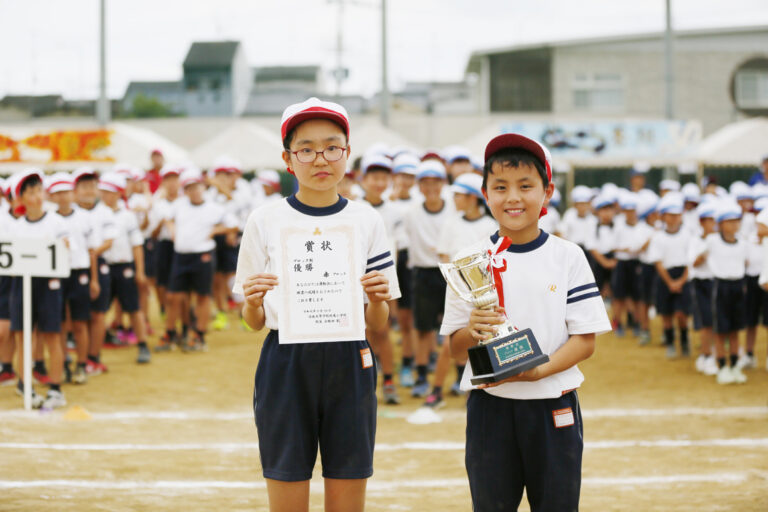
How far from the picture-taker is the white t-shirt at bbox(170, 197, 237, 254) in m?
11.9

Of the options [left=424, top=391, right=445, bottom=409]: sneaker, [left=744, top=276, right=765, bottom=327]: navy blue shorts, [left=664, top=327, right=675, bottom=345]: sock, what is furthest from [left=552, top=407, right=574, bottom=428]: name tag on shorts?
[left=664, top=327, right=675, bottom=345]: sock

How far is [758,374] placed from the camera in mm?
10922

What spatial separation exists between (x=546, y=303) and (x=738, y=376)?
305 inches

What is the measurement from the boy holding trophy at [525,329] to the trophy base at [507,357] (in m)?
0.04

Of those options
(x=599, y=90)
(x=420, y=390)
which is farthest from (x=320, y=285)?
(x=599, y=90)

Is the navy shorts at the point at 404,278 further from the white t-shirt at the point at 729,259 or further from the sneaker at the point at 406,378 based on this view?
the white t-shirt at the point at 729,259

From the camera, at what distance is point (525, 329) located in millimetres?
3381

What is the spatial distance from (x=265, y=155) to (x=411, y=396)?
15.4 m

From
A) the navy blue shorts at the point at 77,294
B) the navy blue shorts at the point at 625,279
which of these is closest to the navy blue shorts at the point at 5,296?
the navy blue shorts at the point at 77,294

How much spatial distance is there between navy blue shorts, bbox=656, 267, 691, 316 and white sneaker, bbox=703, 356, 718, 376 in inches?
44.3

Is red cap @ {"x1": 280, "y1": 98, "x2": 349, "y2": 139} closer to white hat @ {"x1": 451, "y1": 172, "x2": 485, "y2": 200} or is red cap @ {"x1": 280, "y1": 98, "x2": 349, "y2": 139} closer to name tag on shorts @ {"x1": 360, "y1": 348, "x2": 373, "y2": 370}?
name tag on shorts @ {"x1": 360, "y1": 348, "x2": 373, "y2": 370}

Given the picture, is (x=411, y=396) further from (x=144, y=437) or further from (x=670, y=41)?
(x=670, y=41)

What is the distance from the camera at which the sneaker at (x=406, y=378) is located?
10109mm

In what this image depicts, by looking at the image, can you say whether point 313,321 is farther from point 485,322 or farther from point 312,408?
point 485,322
